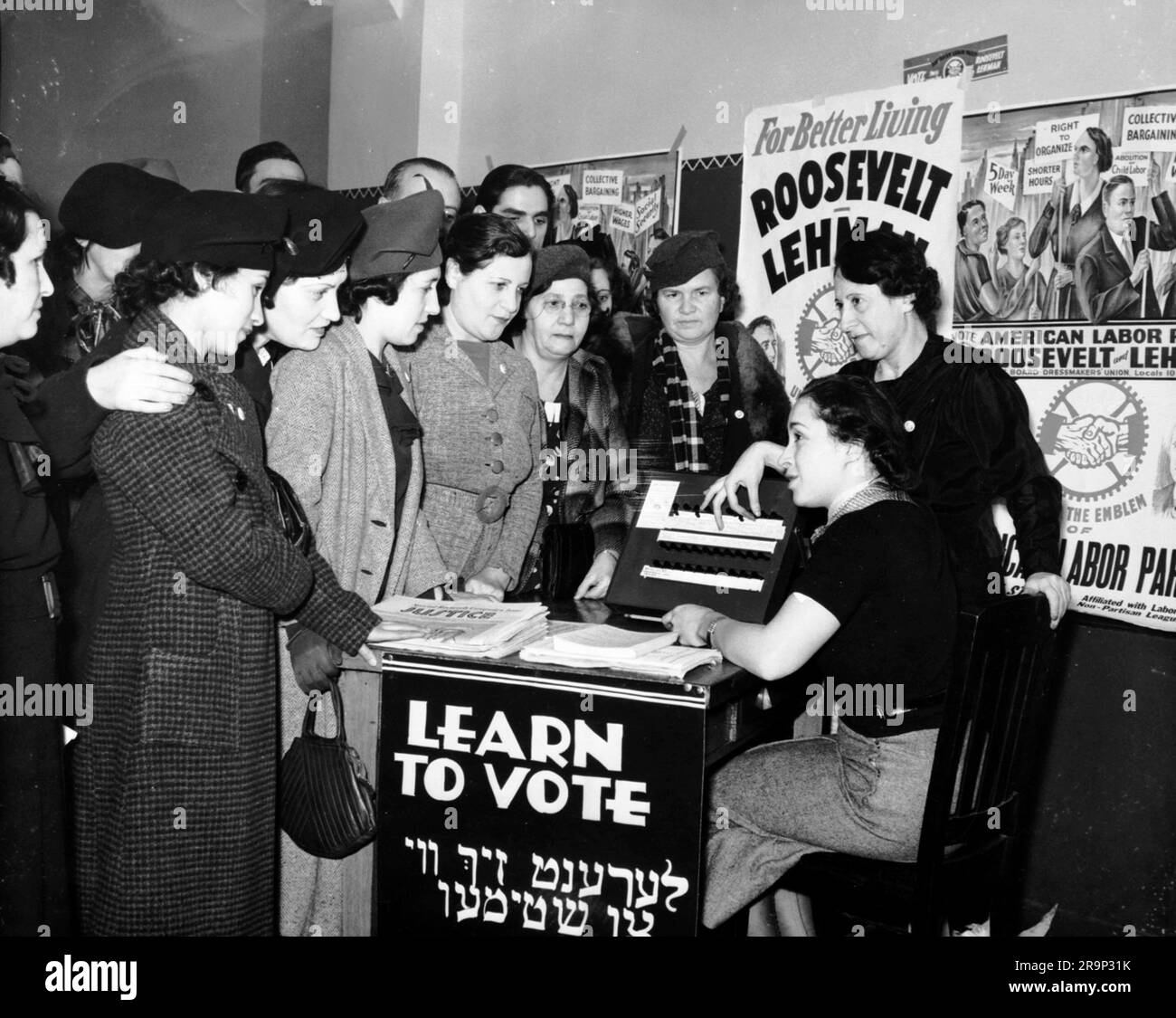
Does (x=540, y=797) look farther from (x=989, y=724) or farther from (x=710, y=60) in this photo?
(x=710, y=60)

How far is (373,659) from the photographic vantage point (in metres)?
2.34

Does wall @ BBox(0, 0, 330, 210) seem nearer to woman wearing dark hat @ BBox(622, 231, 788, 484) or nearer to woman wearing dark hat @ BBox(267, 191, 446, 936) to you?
woman wearing dark hat @ BBox(267, 191, 446, 936)

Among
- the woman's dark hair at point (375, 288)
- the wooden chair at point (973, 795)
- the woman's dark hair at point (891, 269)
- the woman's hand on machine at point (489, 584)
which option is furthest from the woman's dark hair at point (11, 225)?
the woman's dark hair at point (891, 269)

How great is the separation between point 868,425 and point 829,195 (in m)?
1.67

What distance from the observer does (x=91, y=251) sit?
2.56 metres

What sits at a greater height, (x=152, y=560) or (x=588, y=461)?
(x=588, y=461)

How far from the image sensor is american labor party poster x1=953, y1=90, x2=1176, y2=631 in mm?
3223

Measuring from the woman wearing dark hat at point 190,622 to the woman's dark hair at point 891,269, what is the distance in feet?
5.30

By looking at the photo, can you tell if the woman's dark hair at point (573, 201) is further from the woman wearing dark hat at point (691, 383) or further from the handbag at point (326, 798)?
the handbag at point (326, 798)

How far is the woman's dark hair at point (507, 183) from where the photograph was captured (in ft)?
12.6
